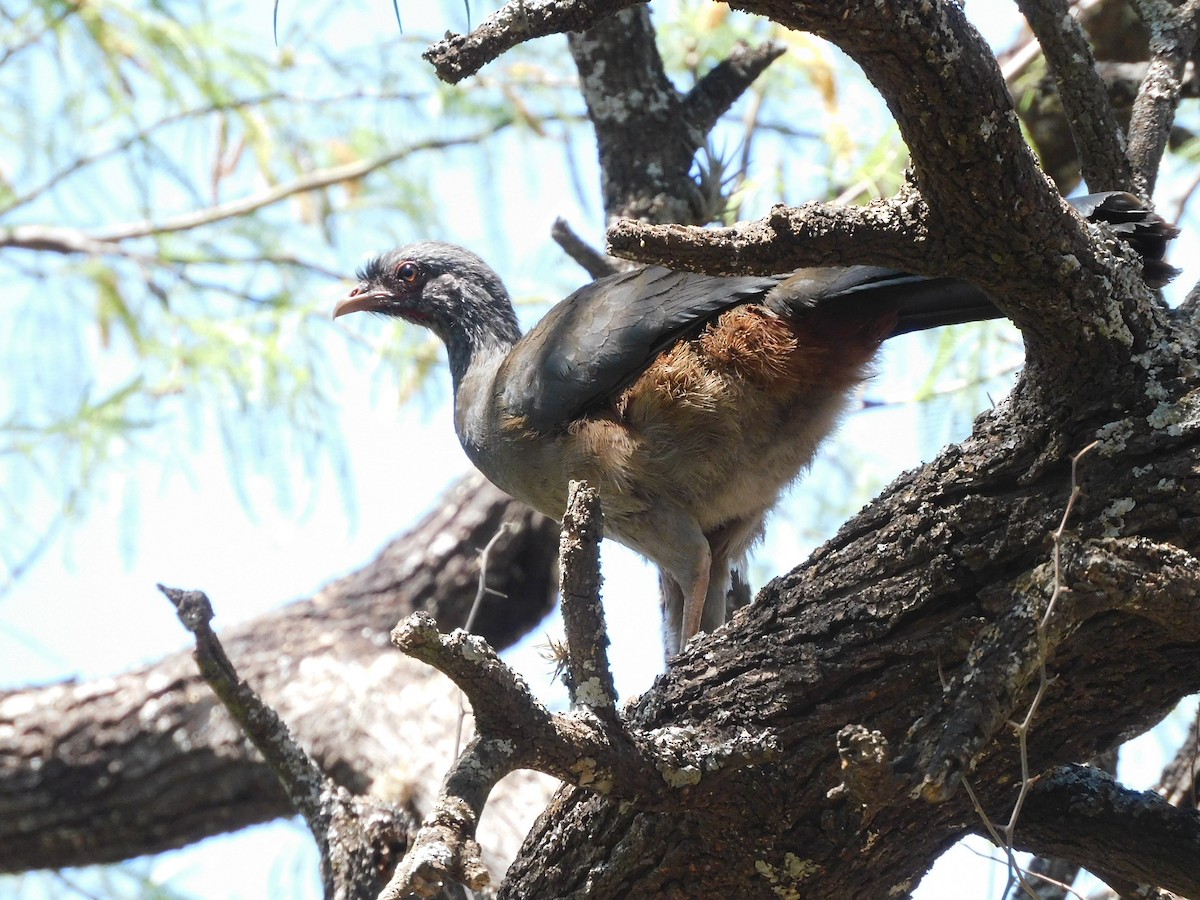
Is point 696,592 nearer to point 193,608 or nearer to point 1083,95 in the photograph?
point 193,608

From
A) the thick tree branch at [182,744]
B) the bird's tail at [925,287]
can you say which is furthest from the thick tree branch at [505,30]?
the thick tree branch at [182,744]

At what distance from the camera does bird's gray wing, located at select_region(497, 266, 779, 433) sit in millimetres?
3646

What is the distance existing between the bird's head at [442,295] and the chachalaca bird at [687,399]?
69cm

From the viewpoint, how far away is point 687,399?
11.9 feet

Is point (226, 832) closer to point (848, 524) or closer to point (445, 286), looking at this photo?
point (445, 286)

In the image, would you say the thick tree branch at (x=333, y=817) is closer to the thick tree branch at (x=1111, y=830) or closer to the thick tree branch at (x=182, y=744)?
the thick tree branch at (x=182, y=744)

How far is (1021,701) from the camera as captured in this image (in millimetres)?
2398

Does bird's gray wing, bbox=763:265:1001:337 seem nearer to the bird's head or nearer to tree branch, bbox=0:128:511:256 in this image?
the bird's head

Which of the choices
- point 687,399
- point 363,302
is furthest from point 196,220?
point 687,399

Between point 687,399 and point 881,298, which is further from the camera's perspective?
point 687,399

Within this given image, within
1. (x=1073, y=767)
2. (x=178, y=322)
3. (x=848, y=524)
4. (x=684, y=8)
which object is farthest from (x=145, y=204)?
(x=1073, y=767)

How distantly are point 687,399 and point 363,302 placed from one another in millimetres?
1982

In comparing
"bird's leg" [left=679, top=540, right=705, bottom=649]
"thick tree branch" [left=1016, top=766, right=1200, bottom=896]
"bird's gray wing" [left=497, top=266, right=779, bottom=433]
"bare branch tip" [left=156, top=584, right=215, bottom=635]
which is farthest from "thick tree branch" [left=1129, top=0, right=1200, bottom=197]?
"bare branch tip" [left=156, top=584, right=215, bottom=635]

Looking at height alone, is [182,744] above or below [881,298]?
above
